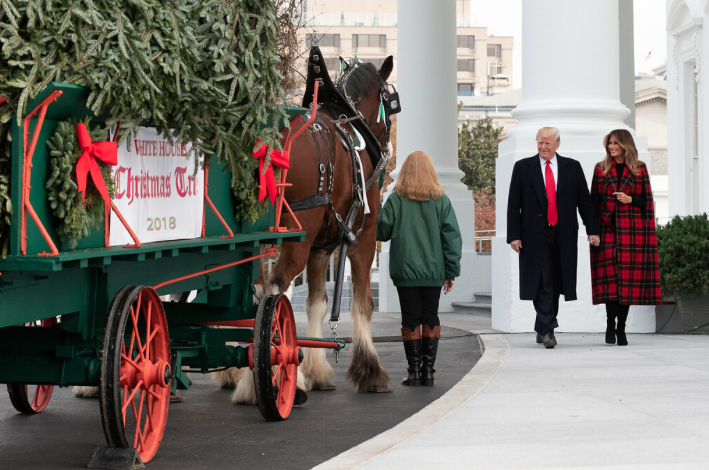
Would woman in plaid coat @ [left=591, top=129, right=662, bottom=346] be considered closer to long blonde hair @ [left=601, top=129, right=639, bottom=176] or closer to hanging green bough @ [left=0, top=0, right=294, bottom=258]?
long blonde hair @ [left=601, top=129, right=639, bottom=176]

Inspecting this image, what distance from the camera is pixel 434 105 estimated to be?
1617 cm

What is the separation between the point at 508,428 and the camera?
534cm

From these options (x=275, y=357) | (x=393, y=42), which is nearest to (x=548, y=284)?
(x=275, y=357)

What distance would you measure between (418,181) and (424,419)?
284 cm

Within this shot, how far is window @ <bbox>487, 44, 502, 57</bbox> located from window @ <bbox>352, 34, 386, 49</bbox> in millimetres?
16454

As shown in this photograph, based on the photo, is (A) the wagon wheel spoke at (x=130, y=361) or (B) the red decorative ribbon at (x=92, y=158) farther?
(A) the wagon wheel spoke at (x=130, y=361)

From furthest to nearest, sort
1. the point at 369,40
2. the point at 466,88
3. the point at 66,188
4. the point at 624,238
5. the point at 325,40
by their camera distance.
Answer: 1. the point at 466,88
2. the point at 369,40
3. the point at 325,40
4. the point at 624,238
5. the point at 66,188

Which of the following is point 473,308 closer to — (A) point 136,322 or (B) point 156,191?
(B) point 156,191

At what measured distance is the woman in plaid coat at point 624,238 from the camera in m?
9.65

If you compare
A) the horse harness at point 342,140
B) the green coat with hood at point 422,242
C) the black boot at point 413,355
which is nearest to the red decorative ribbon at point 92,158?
the horse harness at point 342,140

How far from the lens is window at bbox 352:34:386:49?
327 ft

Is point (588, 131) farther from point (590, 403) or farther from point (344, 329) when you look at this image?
point (590, 403)

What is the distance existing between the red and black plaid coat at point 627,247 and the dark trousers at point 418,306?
7.29ft

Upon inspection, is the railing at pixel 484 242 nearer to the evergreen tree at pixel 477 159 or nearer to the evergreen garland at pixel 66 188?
the evergreen garland at pixel 66 188
